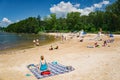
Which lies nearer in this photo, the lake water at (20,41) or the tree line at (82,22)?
the lake water at (20,41)

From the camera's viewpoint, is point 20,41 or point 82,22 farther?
point 82,22

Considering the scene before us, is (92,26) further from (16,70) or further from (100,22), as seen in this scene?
(16,70)

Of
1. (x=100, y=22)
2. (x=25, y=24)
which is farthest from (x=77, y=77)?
(x=25, y=24)

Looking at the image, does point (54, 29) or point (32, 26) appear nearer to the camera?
point (54, 29)

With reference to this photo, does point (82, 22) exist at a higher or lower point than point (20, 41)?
higher

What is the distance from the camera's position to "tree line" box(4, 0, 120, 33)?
65450 mm

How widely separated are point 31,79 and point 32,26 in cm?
12178

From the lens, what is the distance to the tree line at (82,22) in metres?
65.4

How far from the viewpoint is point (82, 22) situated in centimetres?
9100

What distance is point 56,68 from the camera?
43.4ft

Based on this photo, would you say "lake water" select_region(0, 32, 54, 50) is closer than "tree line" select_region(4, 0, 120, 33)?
Yes

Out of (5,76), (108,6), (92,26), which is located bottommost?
(5,76)

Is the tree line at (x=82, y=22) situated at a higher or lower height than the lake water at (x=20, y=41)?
higher

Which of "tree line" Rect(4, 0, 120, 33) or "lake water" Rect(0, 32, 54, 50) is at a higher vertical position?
"tree line" Rect(4, 0, 120, 33)
